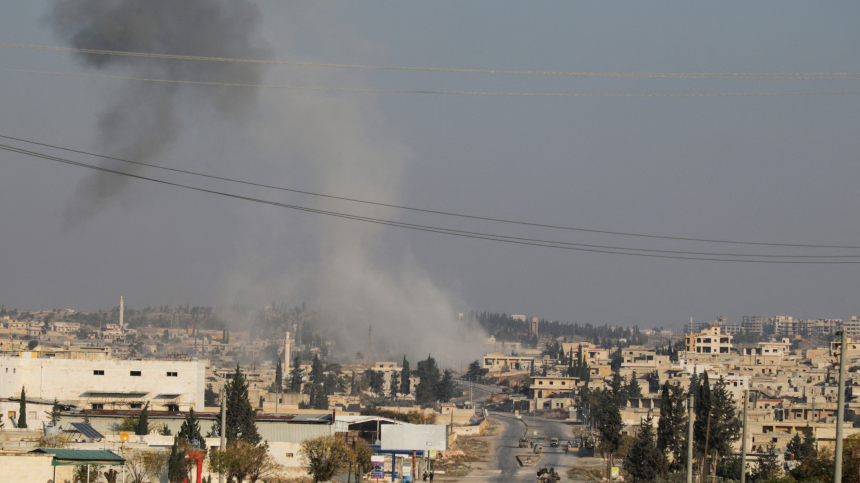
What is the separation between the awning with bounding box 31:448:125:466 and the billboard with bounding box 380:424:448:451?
1972cm

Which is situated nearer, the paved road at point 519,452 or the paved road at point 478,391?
the paved road at point 519,452

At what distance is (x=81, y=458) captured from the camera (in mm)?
29703

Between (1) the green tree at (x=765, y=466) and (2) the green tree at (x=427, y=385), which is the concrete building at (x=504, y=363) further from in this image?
(1) the green tree at (x=765, y=466)

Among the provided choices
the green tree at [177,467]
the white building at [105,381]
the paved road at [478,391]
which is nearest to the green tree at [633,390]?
the paved road at [478,391]

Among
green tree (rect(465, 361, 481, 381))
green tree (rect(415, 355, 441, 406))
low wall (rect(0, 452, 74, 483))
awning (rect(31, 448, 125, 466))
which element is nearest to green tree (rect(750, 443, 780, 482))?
awning (rect(31, 448, 125, 466))

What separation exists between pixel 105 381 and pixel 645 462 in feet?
133

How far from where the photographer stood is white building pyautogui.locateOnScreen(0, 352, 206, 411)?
2640 inches

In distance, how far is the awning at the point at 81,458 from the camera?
95.3 ft

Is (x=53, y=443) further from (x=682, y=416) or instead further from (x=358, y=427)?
(x=682, y=416)

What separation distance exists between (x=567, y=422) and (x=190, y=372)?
4680 centimetres

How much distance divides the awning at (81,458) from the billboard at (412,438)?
1972 cm

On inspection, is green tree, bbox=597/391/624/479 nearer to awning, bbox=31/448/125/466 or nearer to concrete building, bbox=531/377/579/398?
awning, bbox=31/448/125/466

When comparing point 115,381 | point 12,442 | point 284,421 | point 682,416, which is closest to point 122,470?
point 12,442

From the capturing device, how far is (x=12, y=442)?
109 feet
